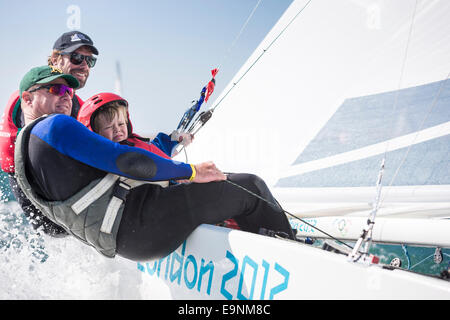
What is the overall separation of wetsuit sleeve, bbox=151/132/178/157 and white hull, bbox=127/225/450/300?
71cm

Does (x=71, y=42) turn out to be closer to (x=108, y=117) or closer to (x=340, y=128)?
(x=108, y=117)

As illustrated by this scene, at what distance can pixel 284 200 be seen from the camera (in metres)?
2.35

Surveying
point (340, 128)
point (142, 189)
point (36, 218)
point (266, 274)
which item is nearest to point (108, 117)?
point (142, 189)

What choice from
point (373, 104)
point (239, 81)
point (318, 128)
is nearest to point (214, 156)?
point (239, 81)

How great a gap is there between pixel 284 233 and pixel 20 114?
42.8 inches

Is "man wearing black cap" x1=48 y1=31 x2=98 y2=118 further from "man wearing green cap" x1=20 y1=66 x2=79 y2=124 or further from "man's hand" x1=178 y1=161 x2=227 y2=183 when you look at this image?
Result: "man's hand" x1=178 y1=161 x2=227 y2=183

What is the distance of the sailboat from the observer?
67.7 inches

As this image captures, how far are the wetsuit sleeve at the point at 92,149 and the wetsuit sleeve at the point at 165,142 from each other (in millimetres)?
868

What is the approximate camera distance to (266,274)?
88cm

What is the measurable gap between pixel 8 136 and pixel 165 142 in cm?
71

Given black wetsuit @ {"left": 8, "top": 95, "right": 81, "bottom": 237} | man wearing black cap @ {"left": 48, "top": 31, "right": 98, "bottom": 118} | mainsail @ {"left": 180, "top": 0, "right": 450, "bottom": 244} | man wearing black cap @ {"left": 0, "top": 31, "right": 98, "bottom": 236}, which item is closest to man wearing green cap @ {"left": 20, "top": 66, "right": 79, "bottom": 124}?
man wearing black cap @ {"left": 0, "top": 31, "right": 98, "bottom": 236}

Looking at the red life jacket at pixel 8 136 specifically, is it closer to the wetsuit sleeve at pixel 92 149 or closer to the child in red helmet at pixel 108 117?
the child in red helmet at pixel 108 117

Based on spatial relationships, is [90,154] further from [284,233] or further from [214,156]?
[214,156]

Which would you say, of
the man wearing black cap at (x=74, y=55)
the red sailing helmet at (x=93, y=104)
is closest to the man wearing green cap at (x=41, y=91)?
the red sailing helmet at (x=93, y=104)
